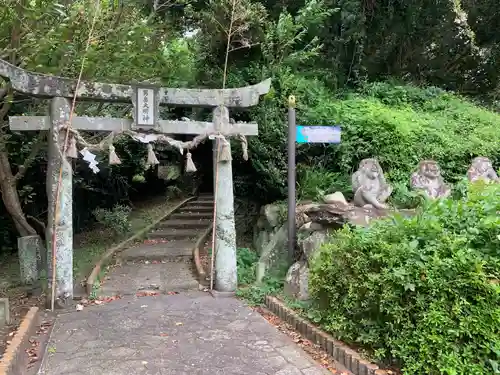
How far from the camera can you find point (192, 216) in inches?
539

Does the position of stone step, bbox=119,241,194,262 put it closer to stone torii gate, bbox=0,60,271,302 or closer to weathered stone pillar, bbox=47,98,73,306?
stone torii gate, bbox=0,60,271,302

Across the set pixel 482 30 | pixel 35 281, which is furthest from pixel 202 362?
pixel 482 30

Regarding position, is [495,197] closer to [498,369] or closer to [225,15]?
[498,369]

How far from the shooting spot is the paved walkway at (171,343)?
4371mm

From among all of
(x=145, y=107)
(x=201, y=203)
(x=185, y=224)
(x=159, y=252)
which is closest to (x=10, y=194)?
(x=159, y=252)

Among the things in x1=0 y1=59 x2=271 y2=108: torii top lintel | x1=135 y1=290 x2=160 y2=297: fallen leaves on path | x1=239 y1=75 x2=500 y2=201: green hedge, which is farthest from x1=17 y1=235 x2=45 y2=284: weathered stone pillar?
x1=239 y1=75 x2=500 y2=201: green hedge

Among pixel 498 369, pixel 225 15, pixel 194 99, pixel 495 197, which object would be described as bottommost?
pixel 498 369

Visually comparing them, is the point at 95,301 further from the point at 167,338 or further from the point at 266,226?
the point at 266,226

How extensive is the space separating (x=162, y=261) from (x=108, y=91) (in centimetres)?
406

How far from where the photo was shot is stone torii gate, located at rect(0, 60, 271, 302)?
6578 millimetres

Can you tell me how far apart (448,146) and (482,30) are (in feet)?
21.0

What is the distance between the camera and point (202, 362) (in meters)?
4.50

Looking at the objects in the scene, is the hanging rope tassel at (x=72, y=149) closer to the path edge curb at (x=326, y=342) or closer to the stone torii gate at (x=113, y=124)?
the stone torii gate at (x=113, y=124)

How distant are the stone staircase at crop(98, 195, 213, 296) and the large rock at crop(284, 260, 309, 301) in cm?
197
